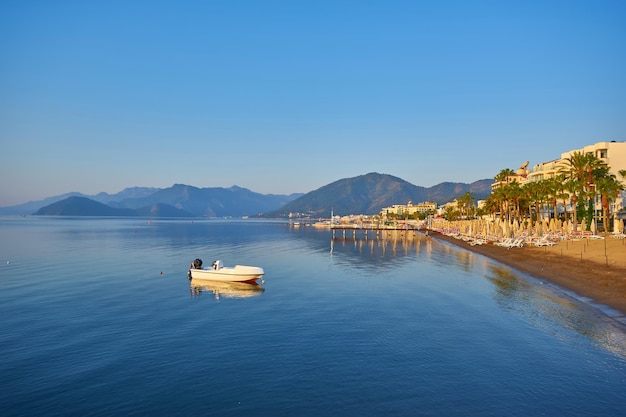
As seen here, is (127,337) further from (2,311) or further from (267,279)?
(267,279)

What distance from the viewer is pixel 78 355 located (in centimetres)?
2177

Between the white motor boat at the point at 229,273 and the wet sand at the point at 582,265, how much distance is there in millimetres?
30364

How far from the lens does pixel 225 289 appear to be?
43844 millimetres

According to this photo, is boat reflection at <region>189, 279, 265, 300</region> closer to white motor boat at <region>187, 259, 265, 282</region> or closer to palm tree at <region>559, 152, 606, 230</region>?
white motor boat at <region>187, 259, 265, 282</region>

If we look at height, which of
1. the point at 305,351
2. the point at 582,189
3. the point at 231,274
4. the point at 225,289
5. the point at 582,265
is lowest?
the point at 225,289

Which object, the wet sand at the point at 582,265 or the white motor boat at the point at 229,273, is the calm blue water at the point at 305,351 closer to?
the white motor boat at the point at 229,273

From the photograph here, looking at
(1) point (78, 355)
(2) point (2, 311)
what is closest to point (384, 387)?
(1) point (78, 355)

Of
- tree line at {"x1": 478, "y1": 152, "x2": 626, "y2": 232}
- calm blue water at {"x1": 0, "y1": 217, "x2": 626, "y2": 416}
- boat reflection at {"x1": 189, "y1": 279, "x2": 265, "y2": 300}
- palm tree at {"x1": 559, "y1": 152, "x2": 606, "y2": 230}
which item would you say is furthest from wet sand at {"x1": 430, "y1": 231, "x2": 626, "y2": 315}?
boat reflection at {"x1": 189, "y1": 279, "x2": 265, "y2": 300}

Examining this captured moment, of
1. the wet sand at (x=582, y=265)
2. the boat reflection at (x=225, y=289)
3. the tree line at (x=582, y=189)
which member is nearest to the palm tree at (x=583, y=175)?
the tree line at (x=582, y=189)

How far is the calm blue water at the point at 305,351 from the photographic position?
54.1 feet

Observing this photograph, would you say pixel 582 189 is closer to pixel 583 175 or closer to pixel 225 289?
pixel 583 175

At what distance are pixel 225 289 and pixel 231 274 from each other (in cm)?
230

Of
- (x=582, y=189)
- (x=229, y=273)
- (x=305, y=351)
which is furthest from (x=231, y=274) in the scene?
(x=582, y=189)

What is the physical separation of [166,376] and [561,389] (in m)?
17.0
